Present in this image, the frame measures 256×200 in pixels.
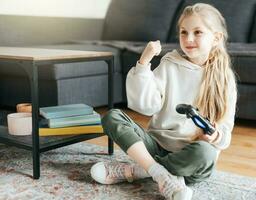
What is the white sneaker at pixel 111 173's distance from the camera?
128 cm

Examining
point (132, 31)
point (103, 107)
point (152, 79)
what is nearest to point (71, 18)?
point (132, 31)

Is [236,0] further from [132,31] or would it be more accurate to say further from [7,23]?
[7,23]

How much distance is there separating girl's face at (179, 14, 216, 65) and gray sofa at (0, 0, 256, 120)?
79cm

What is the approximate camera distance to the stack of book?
4.80 feet

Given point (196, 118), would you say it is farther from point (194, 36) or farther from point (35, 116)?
point (35, 116)

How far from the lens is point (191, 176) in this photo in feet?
4.10

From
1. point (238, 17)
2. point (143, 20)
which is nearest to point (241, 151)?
point (238, 17)

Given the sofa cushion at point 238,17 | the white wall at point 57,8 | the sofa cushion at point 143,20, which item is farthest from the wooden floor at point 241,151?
the white wall at point 57,8

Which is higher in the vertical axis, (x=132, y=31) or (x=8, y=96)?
(x=132, y=31)

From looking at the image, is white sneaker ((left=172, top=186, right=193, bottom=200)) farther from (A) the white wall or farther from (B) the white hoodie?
(A) the white wall

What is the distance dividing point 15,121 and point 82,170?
0.88 feet

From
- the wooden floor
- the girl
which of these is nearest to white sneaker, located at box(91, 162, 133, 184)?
the girl

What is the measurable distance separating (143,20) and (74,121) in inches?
60.1

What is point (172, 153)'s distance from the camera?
123 cm
